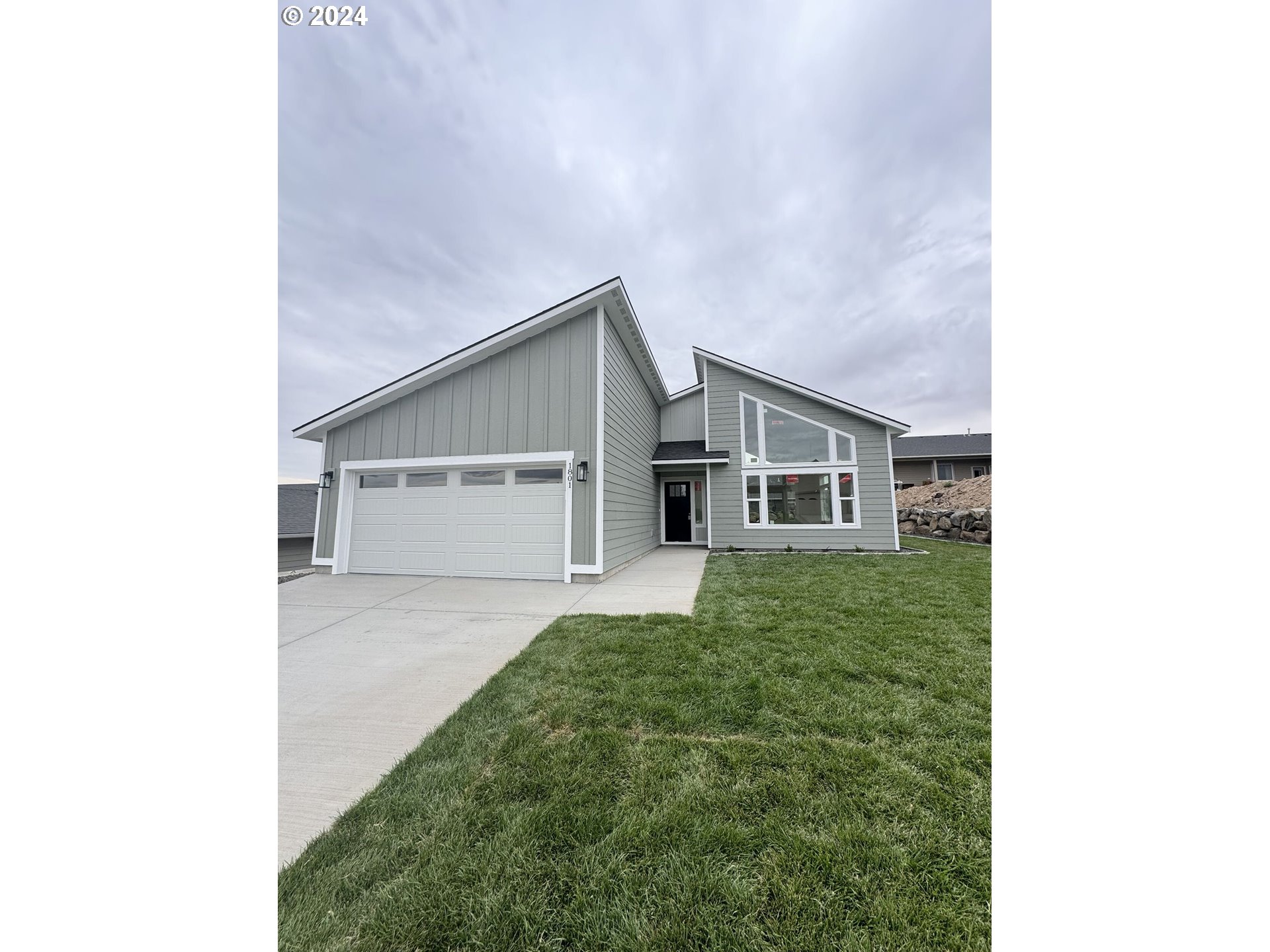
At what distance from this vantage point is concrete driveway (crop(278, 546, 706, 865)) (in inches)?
79.5

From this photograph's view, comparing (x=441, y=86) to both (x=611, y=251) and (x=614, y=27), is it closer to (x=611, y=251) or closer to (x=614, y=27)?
(x=614, y=27)

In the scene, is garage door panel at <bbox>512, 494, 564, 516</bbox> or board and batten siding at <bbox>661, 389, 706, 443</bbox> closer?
garage door panel at <bbox>512, 494, 564, 516</bbox>

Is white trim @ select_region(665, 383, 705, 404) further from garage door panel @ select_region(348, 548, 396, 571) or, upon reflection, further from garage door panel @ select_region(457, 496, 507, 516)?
garage door panel @ select_region(348, 548, 396, 571)

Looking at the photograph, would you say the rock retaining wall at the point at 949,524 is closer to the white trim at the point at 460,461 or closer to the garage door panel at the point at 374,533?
the white trim at the point at 460,461

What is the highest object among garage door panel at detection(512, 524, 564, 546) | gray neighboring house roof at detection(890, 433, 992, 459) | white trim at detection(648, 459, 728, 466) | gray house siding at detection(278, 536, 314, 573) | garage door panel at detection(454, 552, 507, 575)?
gray neighboring house roof at detection(890, 433, 992, 459)

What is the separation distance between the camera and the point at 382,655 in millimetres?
3523

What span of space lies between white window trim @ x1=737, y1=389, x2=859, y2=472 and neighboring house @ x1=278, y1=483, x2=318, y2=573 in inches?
474

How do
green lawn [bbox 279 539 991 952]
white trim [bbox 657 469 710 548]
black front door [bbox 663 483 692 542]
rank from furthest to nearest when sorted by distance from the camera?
black front door [bbox 663 483 692 542], white trim [bbox 657 469 710 548], green lawn [bbox 279 539 991 952]

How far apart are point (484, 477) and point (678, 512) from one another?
19.3 feet

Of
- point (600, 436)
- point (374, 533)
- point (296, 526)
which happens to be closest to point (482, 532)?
point (374, 533)

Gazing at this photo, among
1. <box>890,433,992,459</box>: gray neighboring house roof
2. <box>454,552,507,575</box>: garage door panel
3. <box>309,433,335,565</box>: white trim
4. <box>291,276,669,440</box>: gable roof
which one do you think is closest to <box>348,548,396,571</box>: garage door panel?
<box>309,433,335,565</box>: white trim

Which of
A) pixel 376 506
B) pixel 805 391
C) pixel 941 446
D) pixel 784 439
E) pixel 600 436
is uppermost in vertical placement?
pixel 805 391

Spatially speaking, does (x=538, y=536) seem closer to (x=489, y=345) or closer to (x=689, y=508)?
(x=489, y=345)

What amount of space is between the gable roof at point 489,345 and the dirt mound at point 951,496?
36.3 ft
